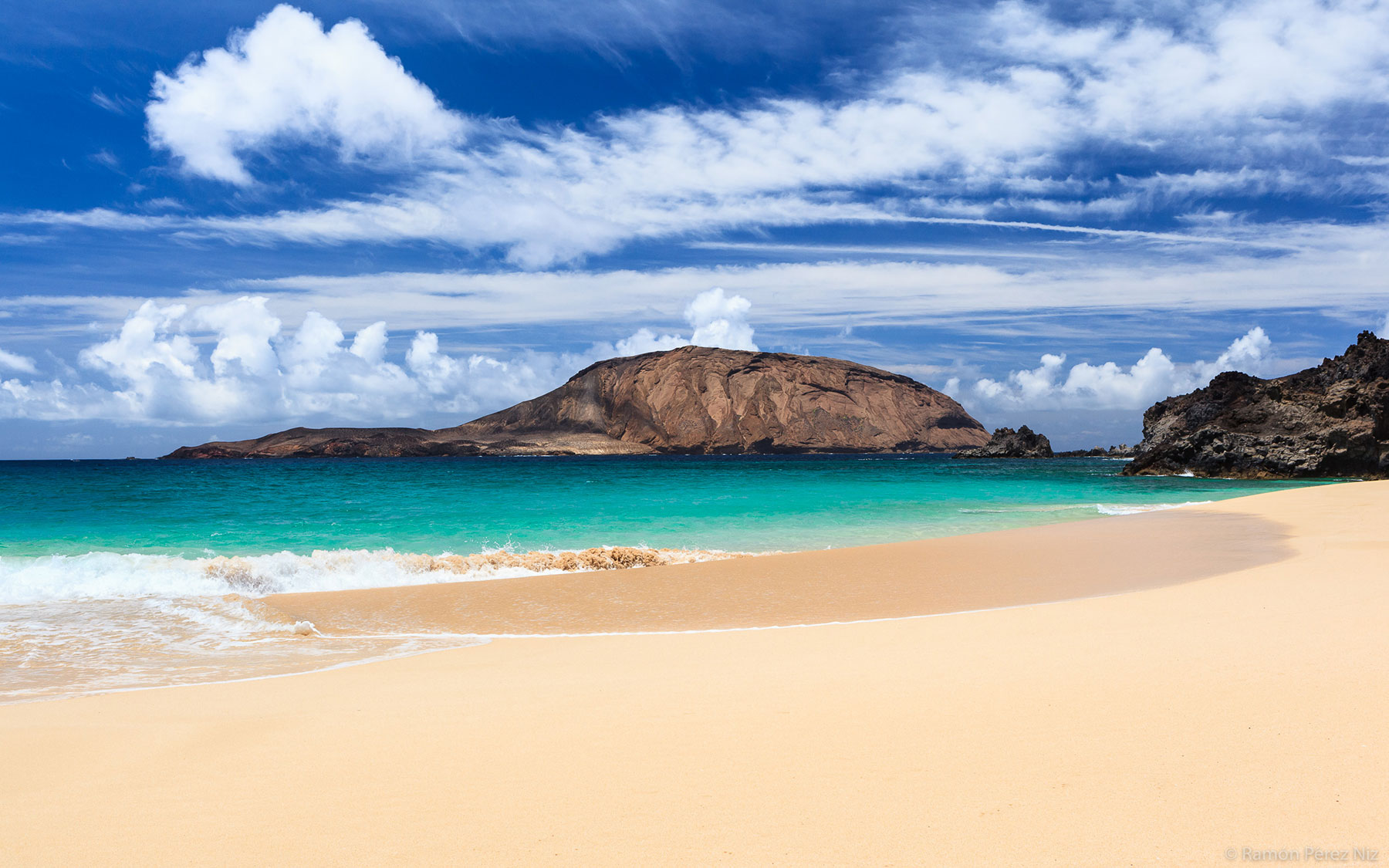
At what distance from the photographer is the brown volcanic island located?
17512 cm

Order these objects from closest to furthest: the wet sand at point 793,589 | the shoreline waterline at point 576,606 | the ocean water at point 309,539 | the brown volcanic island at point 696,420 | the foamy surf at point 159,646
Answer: the foamy surf at point 159,646
the shoreline waterline at point 576,606
the ocean water at point 309,539
the wet sand at point 793,589
the brown volcanic island at point 696,420

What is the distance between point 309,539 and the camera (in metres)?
18.1

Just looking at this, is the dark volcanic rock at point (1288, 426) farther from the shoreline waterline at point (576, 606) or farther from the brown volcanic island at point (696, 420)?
the brown volcanic island at point (696, 420)

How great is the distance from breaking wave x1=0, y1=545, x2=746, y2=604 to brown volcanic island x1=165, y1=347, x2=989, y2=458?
513ft

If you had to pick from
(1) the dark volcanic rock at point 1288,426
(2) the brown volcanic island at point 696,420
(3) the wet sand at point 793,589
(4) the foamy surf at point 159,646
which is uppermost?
(2) the brown volcanic island at point 696,420

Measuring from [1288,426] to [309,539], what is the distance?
5737cm

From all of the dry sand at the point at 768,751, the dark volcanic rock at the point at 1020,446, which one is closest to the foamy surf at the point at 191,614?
the dry sand at the point at 768,751

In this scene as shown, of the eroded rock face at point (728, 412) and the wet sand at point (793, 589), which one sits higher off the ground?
the eroded rock face at point (728, 412)

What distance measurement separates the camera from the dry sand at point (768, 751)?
2773mm

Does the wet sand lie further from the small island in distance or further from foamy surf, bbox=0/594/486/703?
the small island in distance

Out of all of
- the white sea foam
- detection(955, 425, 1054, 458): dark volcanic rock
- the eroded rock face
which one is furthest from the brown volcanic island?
the white sea foam

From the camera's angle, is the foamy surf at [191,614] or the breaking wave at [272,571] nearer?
the foamy surf at [191,614]

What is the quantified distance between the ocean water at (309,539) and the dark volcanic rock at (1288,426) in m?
6.94

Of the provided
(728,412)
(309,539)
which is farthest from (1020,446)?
(309,539)
